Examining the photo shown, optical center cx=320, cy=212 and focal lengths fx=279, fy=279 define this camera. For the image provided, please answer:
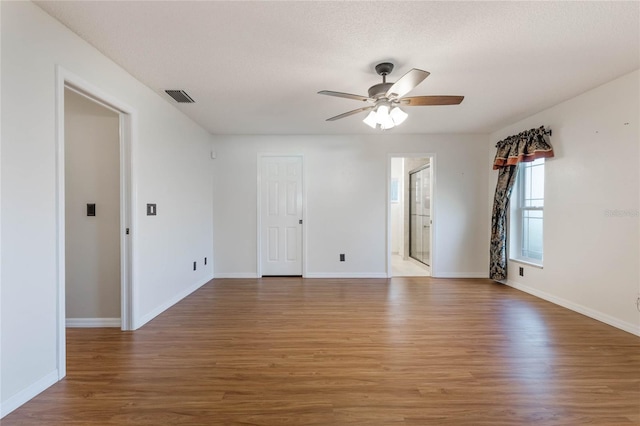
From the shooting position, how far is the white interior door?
4.62 metres

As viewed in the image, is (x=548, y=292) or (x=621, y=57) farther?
(x=548, y=292)

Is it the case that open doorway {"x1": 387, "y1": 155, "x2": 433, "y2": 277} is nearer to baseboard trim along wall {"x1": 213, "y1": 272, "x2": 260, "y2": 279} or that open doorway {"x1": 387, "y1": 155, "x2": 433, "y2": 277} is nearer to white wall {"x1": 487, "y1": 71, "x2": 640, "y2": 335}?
white wall {"x1": 487, "y1": 71, "x2": 640, "y2": 335}

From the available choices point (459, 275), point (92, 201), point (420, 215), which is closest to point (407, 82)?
point (92, 201)

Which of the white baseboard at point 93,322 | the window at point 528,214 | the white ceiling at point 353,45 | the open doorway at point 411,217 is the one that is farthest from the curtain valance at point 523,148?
the white baseboard at point 93,322

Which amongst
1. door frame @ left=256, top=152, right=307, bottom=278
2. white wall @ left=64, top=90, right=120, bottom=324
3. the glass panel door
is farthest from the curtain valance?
white wall @ left=64, top=90, right=120, bottom=324

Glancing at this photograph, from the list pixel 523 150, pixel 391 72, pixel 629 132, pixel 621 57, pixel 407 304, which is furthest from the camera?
pixel 523 150

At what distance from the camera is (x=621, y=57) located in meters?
2.22

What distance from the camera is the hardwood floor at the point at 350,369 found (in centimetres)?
153

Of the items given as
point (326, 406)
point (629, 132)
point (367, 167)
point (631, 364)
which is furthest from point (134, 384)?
point (629, 132)

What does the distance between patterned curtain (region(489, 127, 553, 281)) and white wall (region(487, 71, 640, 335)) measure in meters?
0.19

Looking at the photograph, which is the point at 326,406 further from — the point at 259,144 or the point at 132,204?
the point at 259,144

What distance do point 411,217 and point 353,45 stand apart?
15.6ft

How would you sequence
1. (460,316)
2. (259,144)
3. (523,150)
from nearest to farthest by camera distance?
(460,316) < (523,150) < (259,144)

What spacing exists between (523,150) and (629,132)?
1.06 metres
